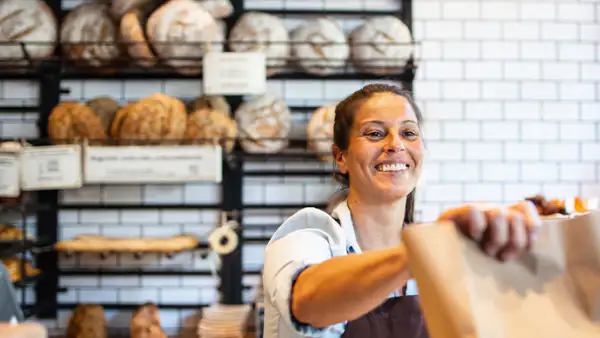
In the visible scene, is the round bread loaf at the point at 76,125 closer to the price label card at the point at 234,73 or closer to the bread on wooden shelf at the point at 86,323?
the price label card at the point at 234,73

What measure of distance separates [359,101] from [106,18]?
209 cm

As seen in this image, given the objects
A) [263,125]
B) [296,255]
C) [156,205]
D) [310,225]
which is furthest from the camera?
[156,205]

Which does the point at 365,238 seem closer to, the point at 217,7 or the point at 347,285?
the point at 347,285

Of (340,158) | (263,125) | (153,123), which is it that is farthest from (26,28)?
(340,158)

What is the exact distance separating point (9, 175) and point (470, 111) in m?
2.64

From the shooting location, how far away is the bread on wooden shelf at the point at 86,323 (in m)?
2.67

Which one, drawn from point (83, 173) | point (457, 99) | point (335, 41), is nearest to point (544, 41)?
point (457, 99)

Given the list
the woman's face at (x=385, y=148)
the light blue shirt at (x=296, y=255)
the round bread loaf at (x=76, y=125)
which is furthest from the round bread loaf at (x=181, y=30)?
the light blue shirt at (x=296, y=255)

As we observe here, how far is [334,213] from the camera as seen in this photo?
1153 millimetres

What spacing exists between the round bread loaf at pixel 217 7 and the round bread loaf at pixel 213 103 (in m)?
0.46

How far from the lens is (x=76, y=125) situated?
2582 millimetres

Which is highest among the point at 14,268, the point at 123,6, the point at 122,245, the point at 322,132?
the point at 123,6

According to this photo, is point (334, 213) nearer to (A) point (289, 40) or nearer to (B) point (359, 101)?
(B) point (359, 101)

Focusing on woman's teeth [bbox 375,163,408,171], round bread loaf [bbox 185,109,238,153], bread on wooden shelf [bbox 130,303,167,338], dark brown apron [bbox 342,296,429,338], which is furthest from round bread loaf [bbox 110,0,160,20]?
dark brown apron [bbox 342,296,429,338]
